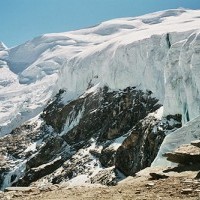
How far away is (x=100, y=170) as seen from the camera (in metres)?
76.5

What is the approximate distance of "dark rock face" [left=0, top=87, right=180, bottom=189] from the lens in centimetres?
7000

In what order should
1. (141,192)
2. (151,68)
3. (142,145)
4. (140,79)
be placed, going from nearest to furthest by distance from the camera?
1. (141,192)
2. (142,145)
3. (151,68)
4. (140,79)

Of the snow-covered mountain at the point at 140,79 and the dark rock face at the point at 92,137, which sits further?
the dark rock face at the point at 92,137

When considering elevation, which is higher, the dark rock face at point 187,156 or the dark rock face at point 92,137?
the dark rock face at point 187,156

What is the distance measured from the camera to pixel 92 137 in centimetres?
9125

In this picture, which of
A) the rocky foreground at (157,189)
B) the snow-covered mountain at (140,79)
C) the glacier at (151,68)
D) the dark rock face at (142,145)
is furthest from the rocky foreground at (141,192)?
the dark rock face at (142,145)

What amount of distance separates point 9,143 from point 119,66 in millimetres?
32750

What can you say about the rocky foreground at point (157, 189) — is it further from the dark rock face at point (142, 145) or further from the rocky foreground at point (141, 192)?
the dark rock face at point (142, 145)

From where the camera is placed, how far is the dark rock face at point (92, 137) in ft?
230

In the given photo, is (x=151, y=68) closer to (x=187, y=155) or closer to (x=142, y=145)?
(x=142, y=145)

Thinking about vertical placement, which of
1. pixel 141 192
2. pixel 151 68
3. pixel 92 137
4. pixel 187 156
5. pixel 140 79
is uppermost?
pixel 141 192

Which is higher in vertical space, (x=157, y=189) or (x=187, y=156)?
(x=157, y=189)

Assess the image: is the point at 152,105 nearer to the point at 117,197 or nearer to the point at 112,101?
the point at 112,101

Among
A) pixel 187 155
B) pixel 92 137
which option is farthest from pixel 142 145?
pixel 187 155
